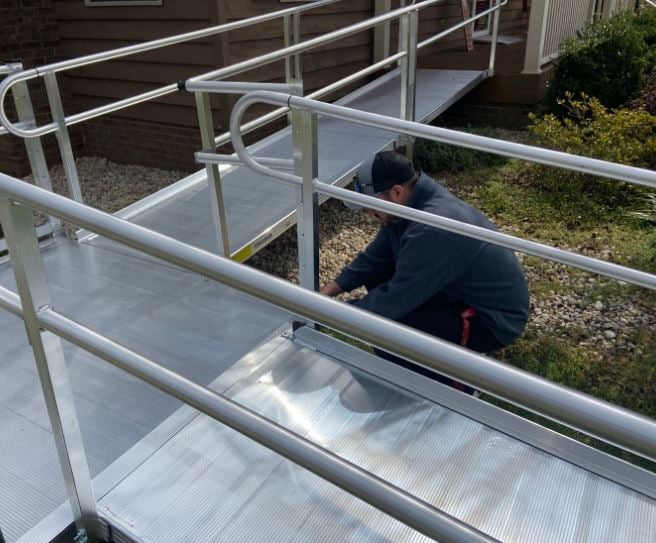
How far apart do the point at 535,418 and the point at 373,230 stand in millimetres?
2307

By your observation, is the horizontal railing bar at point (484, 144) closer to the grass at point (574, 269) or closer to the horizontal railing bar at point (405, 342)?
the horizontal railing bar at point (405, 342)

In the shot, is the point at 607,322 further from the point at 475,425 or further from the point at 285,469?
the point at 285,469

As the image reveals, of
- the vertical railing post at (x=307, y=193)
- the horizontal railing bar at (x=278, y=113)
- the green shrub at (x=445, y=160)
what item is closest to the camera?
the vertical railing post at (x=307, y=193)

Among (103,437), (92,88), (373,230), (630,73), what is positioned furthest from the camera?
(92,88)

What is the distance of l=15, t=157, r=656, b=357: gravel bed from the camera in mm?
3426

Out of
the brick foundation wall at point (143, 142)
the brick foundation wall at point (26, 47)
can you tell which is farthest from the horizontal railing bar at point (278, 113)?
the brick foundation wall at point (26, 47)

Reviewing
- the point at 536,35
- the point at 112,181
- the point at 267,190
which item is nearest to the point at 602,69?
the point at 536,35

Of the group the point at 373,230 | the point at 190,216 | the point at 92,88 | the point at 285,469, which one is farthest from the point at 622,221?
the point at 92,88

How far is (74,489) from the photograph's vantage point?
1564mm

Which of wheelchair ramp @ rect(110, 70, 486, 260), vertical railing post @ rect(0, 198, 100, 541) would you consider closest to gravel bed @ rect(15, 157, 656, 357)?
wheelchair ramp @ rect(110, 70, 486, 260)

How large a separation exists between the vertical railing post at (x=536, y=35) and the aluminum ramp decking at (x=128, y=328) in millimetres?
3306

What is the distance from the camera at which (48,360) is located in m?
1.41

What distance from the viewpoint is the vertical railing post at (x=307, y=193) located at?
2.18 meters

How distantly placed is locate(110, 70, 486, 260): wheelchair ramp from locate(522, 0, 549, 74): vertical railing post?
0.91 m
